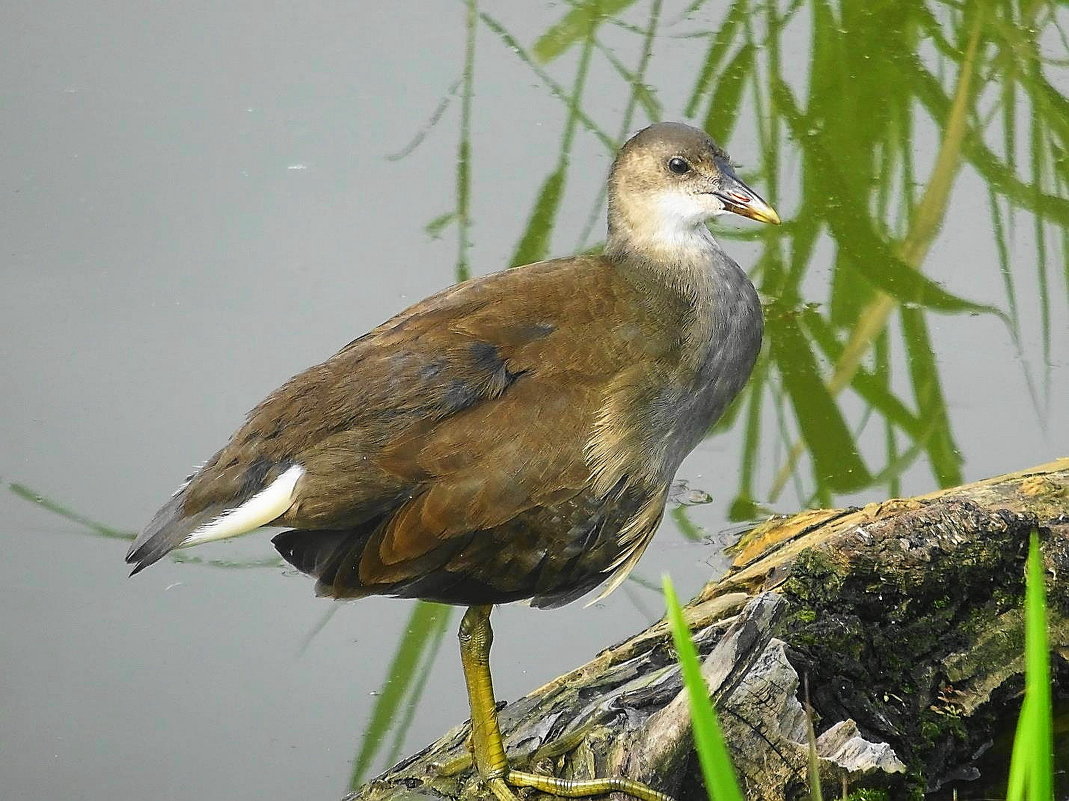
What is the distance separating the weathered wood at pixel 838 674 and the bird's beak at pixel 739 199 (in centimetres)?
63

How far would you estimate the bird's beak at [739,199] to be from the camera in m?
2.76

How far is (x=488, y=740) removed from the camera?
8.25ft

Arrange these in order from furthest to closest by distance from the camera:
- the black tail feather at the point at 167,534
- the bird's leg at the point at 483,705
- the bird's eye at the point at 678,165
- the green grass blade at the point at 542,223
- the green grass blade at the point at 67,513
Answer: the green grass blade at the point at 542,223 < the green grass blade at the point at 67,513 < the bird's eye at the point at 678,165 < the bird's leg at the point at 483,705 < the black tail feather at the point at 167,534

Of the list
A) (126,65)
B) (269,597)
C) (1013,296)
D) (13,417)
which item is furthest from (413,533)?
(126,65)

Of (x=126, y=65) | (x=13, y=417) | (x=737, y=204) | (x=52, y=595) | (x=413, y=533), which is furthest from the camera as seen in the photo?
(x=126, y=65)

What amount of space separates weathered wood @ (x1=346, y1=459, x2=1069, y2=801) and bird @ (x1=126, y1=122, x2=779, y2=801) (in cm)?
10

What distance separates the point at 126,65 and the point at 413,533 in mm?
2835

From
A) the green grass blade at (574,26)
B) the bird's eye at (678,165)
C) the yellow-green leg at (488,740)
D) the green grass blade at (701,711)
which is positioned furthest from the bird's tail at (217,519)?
the green grass blade at (574,26)

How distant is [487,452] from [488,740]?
0.54 m

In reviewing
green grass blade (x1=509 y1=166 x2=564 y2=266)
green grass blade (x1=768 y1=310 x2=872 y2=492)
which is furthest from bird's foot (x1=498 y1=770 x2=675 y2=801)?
green grass blade (x1=509 y1=166 x2=564 y2=266)

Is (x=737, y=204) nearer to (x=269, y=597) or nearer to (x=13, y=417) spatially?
(x=269, y=597)

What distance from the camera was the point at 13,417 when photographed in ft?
11.3

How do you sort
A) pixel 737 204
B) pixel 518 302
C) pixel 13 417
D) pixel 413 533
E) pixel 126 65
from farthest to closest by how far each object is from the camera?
1. pixel 126 65
2. pixel 13 417
3. pixel 737 204
4. pixel 518 302
5. pixel 413 533

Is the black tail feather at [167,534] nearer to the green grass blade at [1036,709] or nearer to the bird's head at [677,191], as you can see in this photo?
the bird's head at [677,191]
